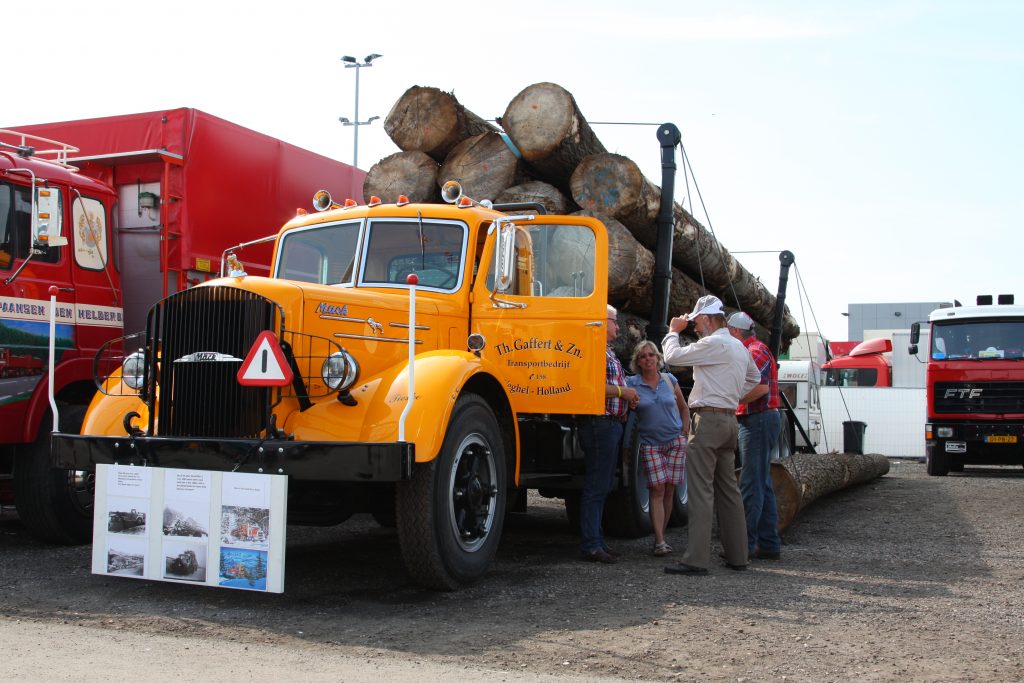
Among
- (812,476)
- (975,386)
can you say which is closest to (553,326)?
(812,476)

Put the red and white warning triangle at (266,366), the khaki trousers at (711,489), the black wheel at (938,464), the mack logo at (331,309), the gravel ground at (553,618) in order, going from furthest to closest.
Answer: the black wheel at (938,464) → the khaki trousers at (711,489) → the mack logo at (331,309) → the red and white warning triangle at (266,366) → the gravel ground at (553,618)

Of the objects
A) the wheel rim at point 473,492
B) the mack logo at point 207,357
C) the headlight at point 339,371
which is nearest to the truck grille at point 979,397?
the wheel rim at point 473,492

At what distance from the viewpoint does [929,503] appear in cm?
1190

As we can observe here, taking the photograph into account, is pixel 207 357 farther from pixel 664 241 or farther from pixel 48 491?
pixel 664 241

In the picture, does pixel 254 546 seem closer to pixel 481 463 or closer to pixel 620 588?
pixel 481 463

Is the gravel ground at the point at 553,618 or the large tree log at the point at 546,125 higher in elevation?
the large tree log at the point at 546,125

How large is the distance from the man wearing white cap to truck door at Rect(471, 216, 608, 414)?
0.56 metres

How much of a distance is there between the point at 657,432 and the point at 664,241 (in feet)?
8.33

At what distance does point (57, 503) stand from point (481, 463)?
3.28 meters

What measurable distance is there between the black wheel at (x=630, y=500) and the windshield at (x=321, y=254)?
8.65 feet

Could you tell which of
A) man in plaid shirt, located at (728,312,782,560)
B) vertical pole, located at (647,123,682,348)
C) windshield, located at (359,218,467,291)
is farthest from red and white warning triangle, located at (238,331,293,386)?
vertical pole, located at (647,123,682,348)

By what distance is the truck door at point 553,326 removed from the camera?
7152 mm

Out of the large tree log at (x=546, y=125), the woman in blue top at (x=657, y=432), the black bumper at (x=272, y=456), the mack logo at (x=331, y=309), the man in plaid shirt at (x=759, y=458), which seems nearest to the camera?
the black bumper at (x=272, y=456)

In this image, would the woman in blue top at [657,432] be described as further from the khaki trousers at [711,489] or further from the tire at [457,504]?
the tire at [457,504]
